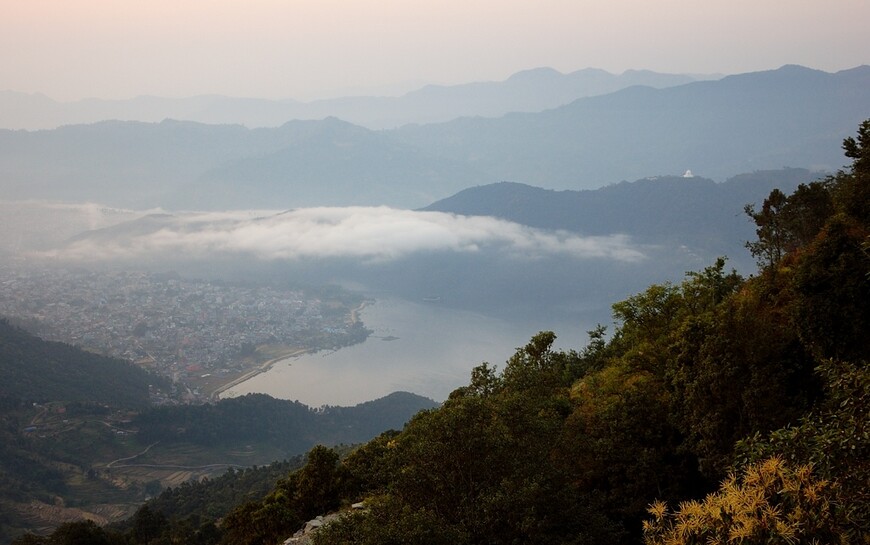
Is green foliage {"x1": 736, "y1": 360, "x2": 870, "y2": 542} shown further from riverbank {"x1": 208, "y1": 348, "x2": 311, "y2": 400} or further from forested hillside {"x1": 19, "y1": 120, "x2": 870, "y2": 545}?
riverbank {"x1": 208, "y1": 348, "x2": 311, "y2": 400}

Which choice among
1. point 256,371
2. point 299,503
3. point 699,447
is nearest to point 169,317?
point 256,371

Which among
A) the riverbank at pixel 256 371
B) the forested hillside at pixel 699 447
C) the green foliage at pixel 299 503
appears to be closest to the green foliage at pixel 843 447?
the forested hillside at pixel 699 447

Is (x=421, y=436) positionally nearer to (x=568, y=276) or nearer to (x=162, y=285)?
(x=568, y=276)

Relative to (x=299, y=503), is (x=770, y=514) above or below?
above

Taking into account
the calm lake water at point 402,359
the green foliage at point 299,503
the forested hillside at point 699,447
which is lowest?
the calm lake water at point 402,359

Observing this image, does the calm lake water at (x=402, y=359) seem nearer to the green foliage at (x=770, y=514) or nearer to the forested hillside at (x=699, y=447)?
the forested hillside at (x=699, y=447)

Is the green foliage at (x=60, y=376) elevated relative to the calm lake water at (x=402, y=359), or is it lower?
elevated

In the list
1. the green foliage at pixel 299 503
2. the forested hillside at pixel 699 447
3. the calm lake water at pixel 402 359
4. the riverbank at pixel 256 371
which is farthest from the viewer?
the calm lake water at pixel 402 359

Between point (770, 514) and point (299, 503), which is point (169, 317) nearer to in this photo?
point (299, 503)

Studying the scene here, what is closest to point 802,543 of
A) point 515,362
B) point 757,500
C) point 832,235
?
point 757,500
